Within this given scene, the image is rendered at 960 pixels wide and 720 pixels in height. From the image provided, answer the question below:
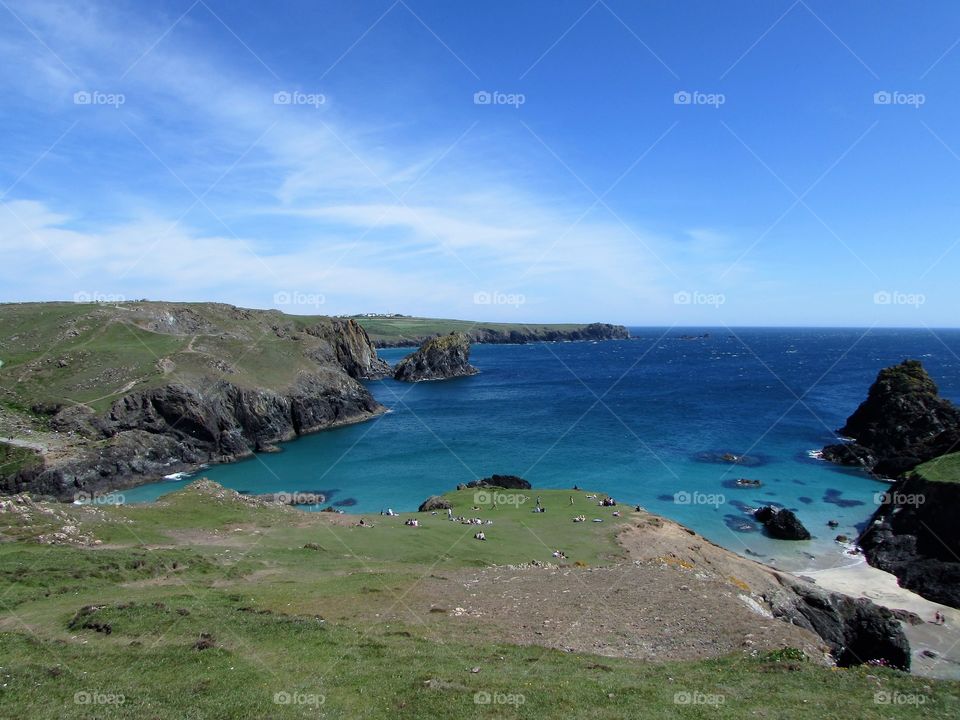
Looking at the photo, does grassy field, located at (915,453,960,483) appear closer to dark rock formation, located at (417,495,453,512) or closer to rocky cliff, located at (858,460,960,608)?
rocky cliff, located at (858,460,960,608)

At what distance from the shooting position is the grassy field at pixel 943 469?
49.3 metres

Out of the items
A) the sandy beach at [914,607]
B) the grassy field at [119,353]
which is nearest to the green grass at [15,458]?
the grassy field at [119,353]

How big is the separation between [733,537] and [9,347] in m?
111

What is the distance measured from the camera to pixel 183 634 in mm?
18578

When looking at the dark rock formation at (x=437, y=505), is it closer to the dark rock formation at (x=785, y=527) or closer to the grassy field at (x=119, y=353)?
the dark rock formation at (x=785, y=527)

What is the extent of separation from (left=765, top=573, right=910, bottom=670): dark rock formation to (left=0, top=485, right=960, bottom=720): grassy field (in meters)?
8.37

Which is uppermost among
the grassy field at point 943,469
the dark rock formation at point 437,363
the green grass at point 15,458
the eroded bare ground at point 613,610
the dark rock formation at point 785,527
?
the dark rock formation at point 437,363

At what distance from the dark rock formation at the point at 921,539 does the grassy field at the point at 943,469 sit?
0.64 m

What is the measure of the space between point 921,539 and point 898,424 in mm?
41703

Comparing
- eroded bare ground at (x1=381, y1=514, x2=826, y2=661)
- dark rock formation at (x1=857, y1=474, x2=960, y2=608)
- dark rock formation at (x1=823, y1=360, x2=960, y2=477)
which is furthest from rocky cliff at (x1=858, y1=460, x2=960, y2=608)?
dark rock formation at (x1=823, y1=360, x2=960, y2=477)

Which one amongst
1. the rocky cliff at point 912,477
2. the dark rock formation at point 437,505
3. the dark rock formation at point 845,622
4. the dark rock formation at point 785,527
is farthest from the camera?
the dark rock formation at point 785,527

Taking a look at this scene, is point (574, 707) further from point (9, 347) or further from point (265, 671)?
point (9, 347)

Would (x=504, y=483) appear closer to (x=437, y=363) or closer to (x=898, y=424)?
(x=898, y=424)

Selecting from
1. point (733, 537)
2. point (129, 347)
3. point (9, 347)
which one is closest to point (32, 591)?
point (733, 537)
